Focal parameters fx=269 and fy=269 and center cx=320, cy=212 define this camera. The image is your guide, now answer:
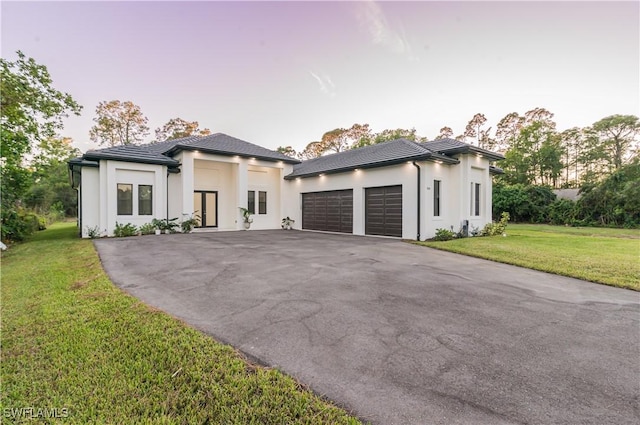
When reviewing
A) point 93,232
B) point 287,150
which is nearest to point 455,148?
point 93,232

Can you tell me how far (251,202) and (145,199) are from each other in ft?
17.8

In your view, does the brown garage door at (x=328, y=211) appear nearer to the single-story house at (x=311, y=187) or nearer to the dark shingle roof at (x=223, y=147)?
the single-story house at (x=311, y=187)

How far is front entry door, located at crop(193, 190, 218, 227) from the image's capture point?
1578 centimetres

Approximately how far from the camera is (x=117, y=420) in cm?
170

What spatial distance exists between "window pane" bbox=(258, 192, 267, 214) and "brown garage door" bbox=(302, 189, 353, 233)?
8.13ft

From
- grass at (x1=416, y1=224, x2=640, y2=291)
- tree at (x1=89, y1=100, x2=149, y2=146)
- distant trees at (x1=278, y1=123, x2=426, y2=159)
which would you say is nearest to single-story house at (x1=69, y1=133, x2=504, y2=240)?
grass at (x1=416, y1=224, x2=640, y2=291)

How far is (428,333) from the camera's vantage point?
2.99 meters

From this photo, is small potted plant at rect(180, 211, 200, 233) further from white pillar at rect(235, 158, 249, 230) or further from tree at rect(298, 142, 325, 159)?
tree at rect(298, 142, 325, 159)

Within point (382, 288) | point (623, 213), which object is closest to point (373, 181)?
point (382, 288)

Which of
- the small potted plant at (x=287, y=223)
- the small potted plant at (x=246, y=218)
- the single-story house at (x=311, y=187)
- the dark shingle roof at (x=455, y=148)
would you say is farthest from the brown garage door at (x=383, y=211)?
the small potted plant at (x=246, y=218)

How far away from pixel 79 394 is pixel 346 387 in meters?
1.93

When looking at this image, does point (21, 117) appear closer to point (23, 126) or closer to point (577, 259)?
point (23, 126)

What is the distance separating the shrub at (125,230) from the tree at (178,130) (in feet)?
74.7

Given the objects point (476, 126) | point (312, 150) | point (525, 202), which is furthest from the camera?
point (312, 150)
